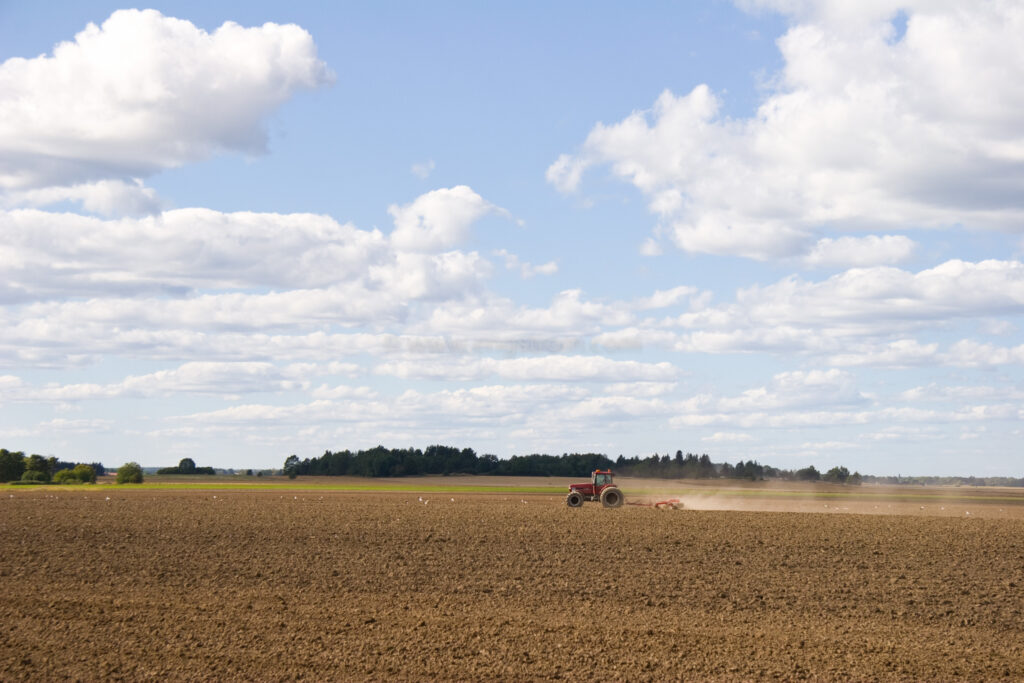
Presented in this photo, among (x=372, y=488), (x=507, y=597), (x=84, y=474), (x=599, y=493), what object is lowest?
(x=507, y=597)

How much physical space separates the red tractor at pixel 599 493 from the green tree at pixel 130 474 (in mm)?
81336

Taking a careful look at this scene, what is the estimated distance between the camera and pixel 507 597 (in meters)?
28.2

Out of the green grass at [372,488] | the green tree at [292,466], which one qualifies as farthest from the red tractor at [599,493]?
the green tree at [292,466]

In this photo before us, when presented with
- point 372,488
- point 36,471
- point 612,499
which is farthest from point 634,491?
point 36,471

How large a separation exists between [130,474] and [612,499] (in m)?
84.7

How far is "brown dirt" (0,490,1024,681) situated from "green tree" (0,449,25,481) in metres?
92.0

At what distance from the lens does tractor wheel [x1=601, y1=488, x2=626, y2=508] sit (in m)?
49.8

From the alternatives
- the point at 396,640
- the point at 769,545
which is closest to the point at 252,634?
the point at 396,640

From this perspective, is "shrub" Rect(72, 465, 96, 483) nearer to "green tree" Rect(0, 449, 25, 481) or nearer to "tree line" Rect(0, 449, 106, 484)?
"tree line" Rect(0, 449, 106, 484)

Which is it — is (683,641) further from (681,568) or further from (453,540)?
(453,540)

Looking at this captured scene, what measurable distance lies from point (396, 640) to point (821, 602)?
1341cm

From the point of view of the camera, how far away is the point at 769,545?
36.4 metres

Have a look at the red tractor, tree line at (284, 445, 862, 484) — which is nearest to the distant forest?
tree line at (284, 445, 862, 484)

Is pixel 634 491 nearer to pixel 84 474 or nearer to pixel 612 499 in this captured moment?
pixel 612 499
